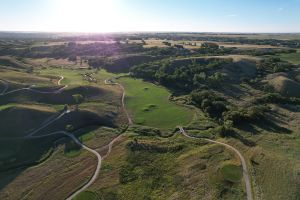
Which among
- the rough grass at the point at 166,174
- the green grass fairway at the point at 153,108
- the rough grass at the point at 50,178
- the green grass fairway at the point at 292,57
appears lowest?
the rough grass at the point at 50,178

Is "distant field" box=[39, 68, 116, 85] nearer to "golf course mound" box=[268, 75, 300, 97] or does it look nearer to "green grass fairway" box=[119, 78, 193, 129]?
"green grass fairway" box=[119, 78, 193, 129]

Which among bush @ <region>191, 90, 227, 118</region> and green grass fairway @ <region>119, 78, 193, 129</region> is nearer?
green grass fairway @ <region>119, 78, 193, 129</region>

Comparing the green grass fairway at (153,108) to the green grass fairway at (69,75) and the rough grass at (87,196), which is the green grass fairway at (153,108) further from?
the rough grass at (87,196)

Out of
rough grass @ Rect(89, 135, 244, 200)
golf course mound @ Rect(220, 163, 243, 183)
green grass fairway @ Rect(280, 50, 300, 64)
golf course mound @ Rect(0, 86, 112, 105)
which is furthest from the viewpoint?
green grass fairway @ Rect(280, 50, 300, 64)

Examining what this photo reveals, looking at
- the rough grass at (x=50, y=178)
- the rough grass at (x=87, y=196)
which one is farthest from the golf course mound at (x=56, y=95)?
the rough grass at (x=87, y=196)

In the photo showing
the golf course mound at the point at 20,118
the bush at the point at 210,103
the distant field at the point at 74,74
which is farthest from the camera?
the distant field at the point at 74,74

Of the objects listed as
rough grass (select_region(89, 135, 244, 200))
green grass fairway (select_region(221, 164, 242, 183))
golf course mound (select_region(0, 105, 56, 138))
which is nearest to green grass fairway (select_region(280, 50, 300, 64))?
rough grass (select_region(89, 135, 244, 200))

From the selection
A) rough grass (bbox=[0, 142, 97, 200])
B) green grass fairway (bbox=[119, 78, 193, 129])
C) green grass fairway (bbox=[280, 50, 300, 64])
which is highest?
green grass fairway (bbox=[280, 50, 300, 64])
